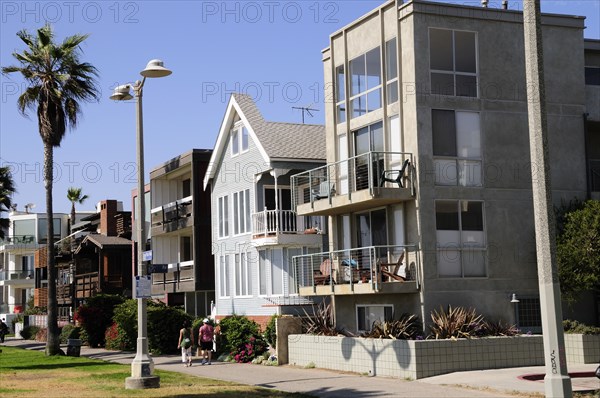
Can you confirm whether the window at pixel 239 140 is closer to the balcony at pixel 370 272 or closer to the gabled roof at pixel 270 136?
the gabled roof at pixel 270 136

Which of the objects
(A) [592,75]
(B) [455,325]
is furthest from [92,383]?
(A) [592,75]

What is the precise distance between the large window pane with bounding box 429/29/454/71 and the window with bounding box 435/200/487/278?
3.91 metres

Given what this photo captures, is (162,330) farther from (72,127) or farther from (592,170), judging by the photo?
(592,170)

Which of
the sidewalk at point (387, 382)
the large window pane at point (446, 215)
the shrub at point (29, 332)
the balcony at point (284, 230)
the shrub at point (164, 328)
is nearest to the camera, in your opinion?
the sidewalk at point (387, 382)

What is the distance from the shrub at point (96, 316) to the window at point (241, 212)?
821 centimetres

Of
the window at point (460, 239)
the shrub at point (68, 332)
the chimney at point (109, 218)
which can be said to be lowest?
the shrub at point (68, 332)

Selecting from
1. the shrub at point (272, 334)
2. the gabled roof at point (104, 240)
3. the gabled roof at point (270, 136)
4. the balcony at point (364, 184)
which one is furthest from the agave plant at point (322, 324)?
the gabled roof at point (104, 240)

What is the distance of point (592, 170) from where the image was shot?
92.3 feet

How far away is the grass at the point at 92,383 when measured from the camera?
20.3 metres

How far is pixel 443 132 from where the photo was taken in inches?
1025

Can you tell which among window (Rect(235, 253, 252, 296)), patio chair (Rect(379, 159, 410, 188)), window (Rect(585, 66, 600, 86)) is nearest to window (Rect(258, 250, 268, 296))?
window (Rect(235, 253, 252, 296))

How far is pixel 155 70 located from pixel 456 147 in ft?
30.4

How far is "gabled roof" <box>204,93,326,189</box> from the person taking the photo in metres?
35.7

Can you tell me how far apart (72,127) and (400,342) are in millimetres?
19750
